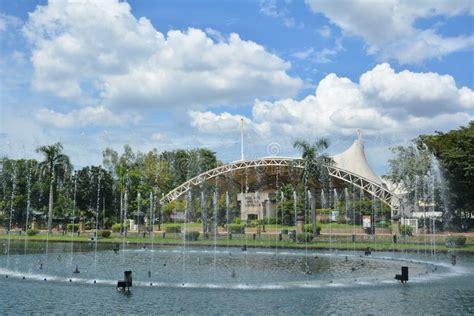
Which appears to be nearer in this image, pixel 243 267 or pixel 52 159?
pixel 243 267

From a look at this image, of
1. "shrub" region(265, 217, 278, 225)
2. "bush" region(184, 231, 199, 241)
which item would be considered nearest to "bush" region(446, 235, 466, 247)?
"bush" region(184, 231, 199, 241)

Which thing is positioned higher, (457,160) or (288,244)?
(457,160)

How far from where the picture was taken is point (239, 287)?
2286 centimetres

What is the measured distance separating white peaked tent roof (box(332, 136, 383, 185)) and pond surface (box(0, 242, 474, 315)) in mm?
80428

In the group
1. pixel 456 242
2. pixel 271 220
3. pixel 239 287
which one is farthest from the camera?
pixel 271 220

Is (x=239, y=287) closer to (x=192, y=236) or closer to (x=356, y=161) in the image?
(x=192, y=236)

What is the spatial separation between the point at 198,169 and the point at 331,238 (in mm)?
71414

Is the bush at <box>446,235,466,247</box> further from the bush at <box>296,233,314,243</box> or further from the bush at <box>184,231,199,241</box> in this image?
the bush at <box>184,231,199,241</box>

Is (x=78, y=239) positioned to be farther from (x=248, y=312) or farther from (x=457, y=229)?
(x=457, y=229)

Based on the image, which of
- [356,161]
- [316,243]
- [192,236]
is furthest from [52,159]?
[356,161]

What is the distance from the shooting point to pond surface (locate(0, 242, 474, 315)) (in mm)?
18062

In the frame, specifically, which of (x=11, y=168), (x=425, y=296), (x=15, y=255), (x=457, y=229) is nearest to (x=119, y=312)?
(x=425, y=296)

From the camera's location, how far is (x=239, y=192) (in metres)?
128

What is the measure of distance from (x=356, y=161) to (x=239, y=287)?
9800 centimetres
